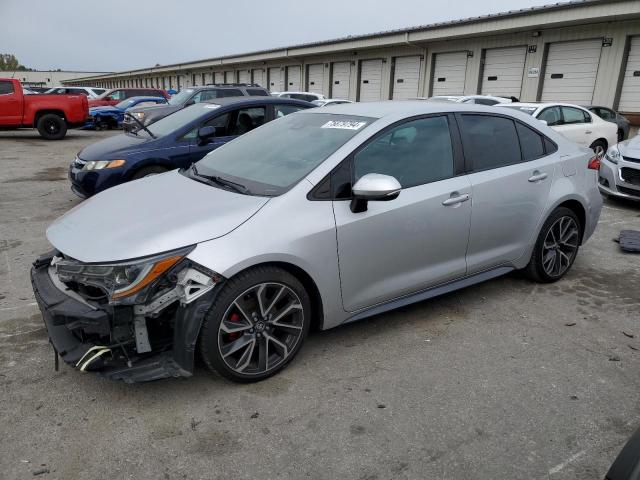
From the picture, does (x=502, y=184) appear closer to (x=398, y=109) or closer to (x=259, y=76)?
(x=398, y=109)

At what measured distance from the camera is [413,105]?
3775mm

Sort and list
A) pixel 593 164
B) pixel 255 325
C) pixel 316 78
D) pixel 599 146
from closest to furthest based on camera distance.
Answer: pixel 255 325
pixel 593 164
pixel 599 146
pixel 316 78

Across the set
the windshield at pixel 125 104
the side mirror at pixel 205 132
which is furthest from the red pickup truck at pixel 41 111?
the side mirror at pixel 205 132

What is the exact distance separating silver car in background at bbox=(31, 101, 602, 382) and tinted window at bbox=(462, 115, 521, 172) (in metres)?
0.01

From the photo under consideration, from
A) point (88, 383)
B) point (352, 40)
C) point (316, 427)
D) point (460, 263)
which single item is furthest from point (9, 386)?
point (352, 40)

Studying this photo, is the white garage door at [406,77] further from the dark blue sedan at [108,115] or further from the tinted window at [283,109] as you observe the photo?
the tinted window at [283,109]

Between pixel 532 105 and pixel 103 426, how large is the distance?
432 inches

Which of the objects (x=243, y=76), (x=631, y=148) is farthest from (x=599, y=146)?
(x=243, y=76)

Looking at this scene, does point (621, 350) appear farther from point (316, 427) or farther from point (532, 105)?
point (532, 105)

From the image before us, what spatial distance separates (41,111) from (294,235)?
53.2ft

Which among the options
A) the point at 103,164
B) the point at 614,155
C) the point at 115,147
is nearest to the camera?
the point at 103,164

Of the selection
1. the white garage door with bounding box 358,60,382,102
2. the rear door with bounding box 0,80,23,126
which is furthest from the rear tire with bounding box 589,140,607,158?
the rear door with bounding box 0,80,23,126

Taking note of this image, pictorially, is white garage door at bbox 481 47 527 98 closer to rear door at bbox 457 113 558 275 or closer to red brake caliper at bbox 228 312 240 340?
rear door at bbox 457 113 558 275

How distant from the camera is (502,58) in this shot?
19.9 m
